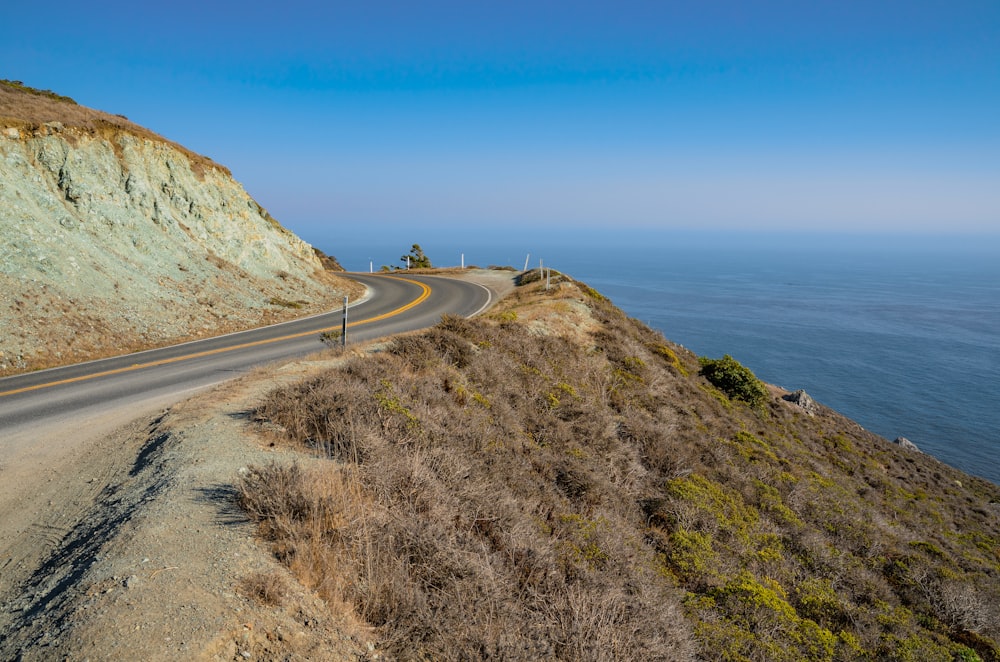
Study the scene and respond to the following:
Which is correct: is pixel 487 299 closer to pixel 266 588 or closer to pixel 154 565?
pixel 154 565

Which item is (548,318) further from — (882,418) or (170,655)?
(882,418)

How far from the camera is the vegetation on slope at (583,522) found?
4473 mm

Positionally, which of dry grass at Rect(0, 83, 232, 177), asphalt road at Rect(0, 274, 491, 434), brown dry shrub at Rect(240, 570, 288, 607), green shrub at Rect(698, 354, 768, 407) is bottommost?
green shrub at Rect(698, 354, 768, 407)

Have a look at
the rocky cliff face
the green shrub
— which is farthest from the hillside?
the rocky cliff face

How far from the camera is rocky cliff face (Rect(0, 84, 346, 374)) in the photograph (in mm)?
15836

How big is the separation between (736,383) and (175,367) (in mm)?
19484

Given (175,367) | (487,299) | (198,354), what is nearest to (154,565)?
(175,367)

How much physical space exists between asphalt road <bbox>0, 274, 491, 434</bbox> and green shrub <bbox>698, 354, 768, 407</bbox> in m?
10.7

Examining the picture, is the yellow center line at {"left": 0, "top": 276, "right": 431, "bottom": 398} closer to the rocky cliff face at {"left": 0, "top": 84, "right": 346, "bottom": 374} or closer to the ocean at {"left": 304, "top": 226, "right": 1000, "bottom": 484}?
the rocky cliff face at {"left": 0, "top": 84, "right": 346, "bottom": 374}

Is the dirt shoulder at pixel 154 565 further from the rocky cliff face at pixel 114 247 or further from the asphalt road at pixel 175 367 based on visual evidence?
the rocky cliff face at pixel 114 247

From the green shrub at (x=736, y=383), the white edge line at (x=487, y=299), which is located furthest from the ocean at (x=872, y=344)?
the green shrub at (x=736, y=383)

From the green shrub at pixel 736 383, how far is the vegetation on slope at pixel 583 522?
2.63 meters

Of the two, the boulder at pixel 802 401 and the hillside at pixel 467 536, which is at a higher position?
the hillside at pixel 467 536

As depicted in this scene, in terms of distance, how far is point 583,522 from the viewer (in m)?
7.45
